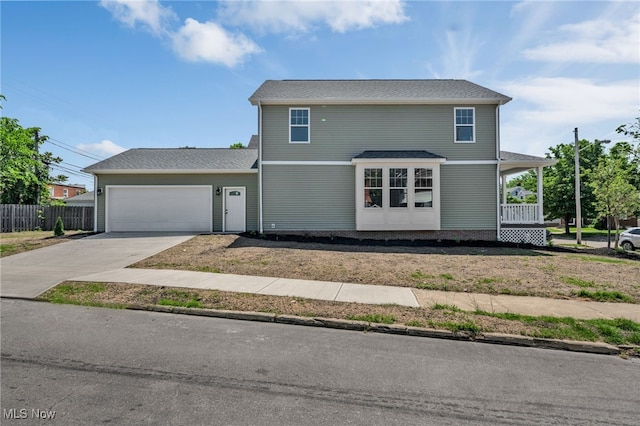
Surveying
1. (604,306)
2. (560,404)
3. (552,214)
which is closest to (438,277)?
(604,306)

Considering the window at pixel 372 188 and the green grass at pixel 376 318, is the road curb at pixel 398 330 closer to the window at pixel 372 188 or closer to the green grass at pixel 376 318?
the green grass at pixel 376 318

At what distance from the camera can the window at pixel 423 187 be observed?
15484mm

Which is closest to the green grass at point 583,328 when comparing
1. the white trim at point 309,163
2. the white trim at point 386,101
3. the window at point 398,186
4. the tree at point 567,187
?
the window at point 398,186

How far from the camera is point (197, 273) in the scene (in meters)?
8.91

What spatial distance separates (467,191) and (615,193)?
9.29m

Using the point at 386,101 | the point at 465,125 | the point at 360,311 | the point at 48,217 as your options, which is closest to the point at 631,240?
the point at 465,125

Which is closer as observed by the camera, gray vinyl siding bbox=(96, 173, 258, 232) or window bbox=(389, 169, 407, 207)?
window bbox=(389, 169, 407, 207)

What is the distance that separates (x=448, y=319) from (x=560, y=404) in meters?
2.30

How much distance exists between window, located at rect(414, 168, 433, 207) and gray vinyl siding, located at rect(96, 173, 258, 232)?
7.60m

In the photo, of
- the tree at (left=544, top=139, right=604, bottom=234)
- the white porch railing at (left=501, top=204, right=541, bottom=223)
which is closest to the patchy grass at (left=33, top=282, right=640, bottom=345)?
the white porch railing at (left=501, top=204, right=541, bottom=223)

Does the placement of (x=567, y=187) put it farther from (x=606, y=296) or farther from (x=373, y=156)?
(x=606, y=296)

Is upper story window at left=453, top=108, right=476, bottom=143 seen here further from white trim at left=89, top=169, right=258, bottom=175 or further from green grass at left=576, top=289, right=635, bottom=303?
green grass at left=576, top=289, right=635, bottom=303

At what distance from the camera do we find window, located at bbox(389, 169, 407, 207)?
50.9 ft

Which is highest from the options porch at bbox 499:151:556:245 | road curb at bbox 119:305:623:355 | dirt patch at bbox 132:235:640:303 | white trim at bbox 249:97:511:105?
white trim at bbox 249:97:511:105
